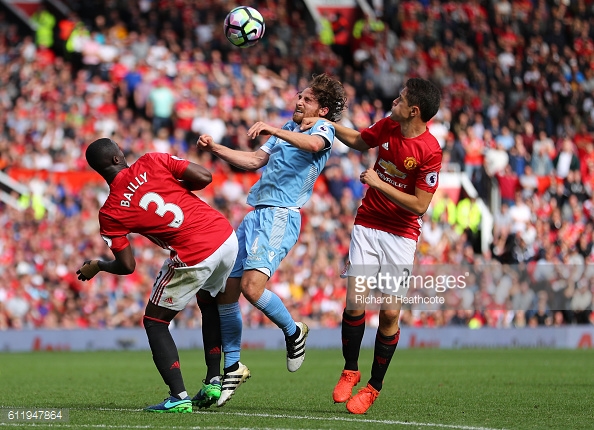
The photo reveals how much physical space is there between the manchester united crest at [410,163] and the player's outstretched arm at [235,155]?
3.83ft

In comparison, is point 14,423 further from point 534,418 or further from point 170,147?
point 170,147

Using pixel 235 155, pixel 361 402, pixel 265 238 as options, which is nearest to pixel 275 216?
pixel 265 238

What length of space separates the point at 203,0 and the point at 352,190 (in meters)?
6.52

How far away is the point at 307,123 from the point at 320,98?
1.15 ft

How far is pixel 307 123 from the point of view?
8758 millimetres

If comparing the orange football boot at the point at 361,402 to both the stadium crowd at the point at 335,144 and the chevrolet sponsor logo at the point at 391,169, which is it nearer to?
the chevrolet sponsor logo at the point at 391,169

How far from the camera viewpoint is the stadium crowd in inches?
762

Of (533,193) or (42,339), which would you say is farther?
(533,193)

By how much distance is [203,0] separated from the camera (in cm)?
2517

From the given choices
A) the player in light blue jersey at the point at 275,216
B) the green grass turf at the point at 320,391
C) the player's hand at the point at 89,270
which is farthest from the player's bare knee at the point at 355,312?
the player's hand at the point at 89,270

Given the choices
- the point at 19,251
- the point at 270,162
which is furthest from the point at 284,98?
the point at 270,162

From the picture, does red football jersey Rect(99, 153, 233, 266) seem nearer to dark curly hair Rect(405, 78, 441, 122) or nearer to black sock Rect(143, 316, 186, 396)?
black sock Rect(143, 316, 186, 396)

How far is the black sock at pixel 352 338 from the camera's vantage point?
874cm

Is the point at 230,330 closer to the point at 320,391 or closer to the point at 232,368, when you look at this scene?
the point at 232,368
